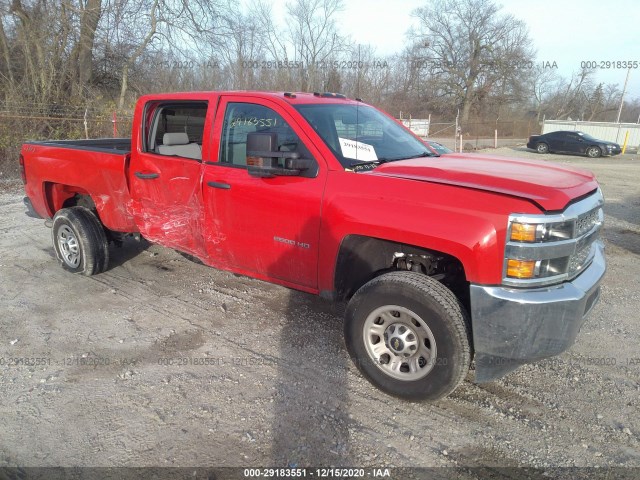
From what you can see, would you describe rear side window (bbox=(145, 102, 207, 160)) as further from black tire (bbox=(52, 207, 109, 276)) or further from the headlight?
the headlight

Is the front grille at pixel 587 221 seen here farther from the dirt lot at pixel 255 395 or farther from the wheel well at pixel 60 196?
the wheel well at pixel 60 196

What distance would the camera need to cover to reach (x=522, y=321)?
2668 mm

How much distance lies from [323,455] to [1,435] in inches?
76.2

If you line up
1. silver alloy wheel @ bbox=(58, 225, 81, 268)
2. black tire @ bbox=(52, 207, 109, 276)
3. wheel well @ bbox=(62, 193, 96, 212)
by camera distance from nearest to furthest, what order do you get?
black tire @ bbox=(52, 207, 109, 276) → silver alloy wheel @ bbox=(58, 225, 81, 268) → wheel well @ bbox=(62, 193, 96, 212)

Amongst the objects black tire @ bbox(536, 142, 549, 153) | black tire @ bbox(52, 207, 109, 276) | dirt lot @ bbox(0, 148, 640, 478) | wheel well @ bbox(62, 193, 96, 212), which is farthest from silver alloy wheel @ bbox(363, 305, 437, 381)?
black tire @ bbox(536, 142, 549, 153)

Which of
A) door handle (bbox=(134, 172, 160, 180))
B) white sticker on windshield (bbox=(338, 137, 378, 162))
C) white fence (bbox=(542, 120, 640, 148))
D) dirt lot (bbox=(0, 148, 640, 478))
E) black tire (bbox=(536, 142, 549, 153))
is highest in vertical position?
white fence (bbox=(542, 120, 640, 148))

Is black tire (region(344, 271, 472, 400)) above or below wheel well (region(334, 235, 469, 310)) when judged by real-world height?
below

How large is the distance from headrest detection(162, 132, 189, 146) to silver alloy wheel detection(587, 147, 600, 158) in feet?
84.3

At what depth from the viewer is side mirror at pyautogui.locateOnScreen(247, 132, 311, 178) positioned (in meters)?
3.32

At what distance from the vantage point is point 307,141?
3.50 metres

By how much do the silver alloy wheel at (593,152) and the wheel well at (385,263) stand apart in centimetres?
2568

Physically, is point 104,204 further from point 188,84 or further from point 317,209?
point 188,84

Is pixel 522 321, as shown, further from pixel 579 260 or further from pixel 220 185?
pixel 220 185

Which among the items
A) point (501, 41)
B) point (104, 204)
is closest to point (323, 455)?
point (104, 204)
